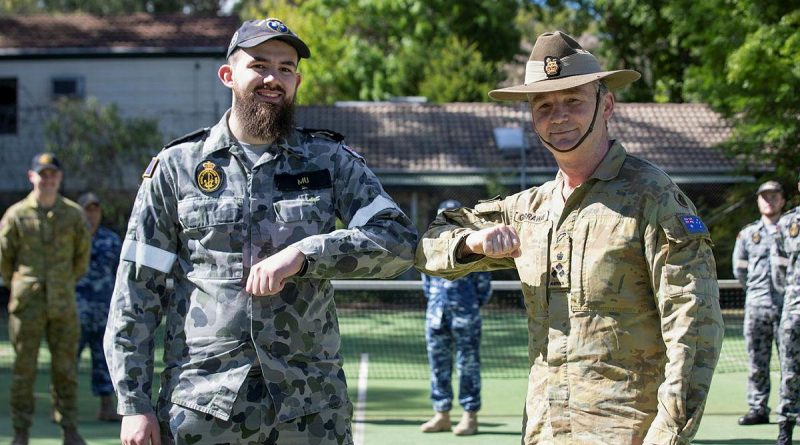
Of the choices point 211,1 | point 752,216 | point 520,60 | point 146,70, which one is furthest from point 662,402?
point 211,1

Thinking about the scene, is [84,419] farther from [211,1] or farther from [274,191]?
[211,1]

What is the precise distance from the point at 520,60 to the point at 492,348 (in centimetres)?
2372

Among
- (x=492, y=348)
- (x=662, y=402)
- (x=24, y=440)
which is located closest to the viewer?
(x=662, y=402)

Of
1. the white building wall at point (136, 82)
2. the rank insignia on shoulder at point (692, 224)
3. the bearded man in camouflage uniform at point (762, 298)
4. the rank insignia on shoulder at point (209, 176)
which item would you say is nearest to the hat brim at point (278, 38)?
the rank insignia on shoulder at point (209, 176)

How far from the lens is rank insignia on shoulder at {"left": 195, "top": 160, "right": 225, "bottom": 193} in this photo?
13.8ft

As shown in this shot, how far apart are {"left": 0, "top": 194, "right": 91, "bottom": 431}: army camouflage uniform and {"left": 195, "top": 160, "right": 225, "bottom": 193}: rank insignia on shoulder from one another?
5834 mm

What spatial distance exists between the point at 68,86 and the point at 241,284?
27461 millimetres

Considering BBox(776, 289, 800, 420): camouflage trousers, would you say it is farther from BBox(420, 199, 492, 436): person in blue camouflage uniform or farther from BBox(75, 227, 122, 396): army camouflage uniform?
BBox(75, 227, 122, 396): army camouflage uniform

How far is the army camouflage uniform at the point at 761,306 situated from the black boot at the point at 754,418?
0.08 ft

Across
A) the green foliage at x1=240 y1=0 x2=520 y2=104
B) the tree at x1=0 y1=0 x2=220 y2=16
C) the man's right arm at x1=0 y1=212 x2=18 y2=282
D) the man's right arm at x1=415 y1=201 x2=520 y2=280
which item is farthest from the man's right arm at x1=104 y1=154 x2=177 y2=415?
the tree at x1=0 y1=0 x2=220 y2=16

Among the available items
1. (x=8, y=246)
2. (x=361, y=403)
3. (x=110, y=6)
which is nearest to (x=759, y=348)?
(x=361, y=403)

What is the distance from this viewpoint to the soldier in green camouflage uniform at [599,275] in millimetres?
3621

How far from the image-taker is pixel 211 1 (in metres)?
54.0

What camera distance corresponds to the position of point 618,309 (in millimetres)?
3785
